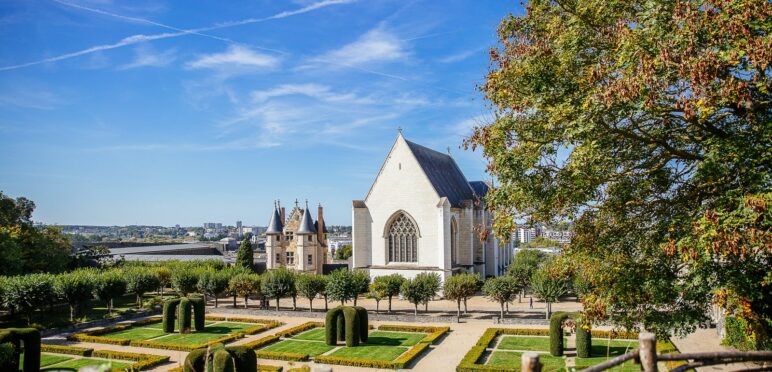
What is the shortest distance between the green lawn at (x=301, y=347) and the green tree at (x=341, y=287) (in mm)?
7670

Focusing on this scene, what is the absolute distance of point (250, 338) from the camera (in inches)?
1097

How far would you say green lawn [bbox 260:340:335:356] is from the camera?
24.4 m

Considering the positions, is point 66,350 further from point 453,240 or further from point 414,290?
point 453,240

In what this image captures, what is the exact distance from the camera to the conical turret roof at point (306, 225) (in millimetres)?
50656

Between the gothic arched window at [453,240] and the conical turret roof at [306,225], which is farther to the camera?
the conical turret roof at [306,225]

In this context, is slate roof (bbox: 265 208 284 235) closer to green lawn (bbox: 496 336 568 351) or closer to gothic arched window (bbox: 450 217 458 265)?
gothic arched window (bbox: 450 217 458 265)

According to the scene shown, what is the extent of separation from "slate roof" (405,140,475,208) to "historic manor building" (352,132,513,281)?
0.15 meters

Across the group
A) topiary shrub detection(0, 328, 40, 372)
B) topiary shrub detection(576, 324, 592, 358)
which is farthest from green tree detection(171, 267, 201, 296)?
topiary shrub detection(576, 324, 592, 358)

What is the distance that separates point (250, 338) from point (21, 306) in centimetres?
1476

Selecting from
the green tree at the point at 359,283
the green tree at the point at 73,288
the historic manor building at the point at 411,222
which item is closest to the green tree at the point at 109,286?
the green tree at the point at 73,288

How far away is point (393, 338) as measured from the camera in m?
27.4

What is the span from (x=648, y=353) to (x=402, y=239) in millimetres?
37310

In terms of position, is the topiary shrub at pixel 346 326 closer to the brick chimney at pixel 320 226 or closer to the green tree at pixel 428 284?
the green tree at pixel 428 284

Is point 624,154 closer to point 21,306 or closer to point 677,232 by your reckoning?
point 677,232
